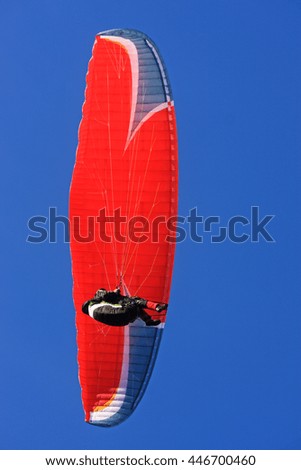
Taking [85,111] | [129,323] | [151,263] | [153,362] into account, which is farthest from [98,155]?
[153,362]

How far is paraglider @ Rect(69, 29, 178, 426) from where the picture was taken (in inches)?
227

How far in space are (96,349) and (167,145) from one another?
1.80 metres

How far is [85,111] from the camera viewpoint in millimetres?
5930

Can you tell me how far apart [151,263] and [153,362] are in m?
0.86

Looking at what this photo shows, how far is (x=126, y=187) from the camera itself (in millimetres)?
5816

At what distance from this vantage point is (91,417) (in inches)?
247

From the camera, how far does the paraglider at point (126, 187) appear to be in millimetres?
5758

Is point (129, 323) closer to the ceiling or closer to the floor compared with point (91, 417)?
closer to the ceiling

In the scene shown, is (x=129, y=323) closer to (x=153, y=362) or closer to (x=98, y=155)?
(x=153, y=362)

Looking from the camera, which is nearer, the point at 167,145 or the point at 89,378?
the point at 167,145

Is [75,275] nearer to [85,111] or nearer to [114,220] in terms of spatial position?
[114,220]
